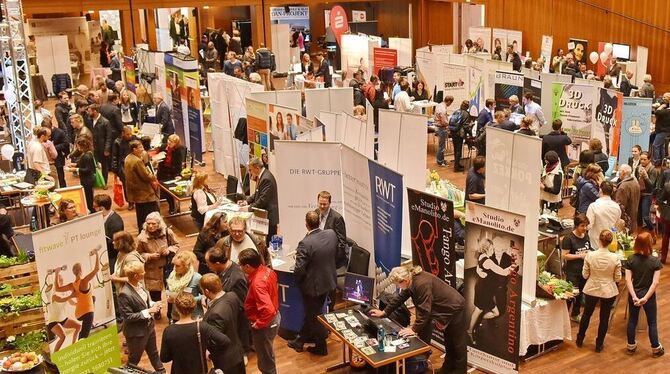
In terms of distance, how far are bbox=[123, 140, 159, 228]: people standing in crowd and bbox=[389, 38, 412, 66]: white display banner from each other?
12255 mm

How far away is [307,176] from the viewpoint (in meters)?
8.27

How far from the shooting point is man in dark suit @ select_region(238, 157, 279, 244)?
8.78m

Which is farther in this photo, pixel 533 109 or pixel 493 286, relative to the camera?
pixel 533 109

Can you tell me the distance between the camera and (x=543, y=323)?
23.0ft

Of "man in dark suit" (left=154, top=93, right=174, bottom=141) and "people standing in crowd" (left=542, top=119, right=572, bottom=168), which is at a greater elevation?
"man in dark suit" (left=154, top=93, right=174, bottom=141)

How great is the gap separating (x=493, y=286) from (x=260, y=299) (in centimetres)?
195

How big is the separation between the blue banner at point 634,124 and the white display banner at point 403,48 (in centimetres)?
993

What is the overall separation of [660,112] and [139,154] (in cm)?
809

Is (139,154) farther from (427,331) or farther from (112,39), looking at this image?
(112,39)

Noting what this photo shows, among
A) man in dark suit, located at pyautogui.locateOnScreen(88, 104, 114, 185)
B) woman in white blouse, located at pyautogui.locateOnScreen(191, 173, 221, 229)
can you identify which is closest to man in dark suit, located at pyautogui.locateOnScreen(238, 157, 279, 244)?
woman in white blouse, located at pyautogui.locateOnScreen(191, 173, 221, 229)

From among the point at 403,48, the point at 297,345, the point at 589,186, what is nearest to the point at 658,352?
the point at 589,186

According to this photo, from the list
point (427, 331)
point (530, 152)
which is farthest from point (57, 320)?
point (530, 152)

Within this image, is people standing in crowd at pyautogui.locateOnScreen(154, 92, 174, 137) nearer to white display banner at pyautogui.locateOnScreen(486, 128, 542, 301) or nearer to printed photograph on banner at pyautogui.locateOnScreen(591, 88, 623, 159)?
white display banner at pyautogui.locateOnScreen(486, 128, 542, 301)

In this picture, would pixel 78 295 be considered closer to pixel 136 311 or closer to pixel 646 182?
pixel 136 311
